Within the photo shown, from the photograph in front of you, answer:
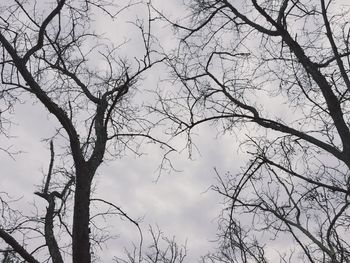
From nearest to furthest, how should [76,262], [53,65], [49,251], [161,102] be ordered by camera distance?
[76,262] < [161,102] < [53,65] < [49,251]

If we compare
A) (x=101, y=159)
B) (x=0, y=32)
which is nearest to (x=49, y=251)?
(x=101, y=159)

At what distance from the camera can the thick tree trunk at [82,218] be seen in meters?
4.31

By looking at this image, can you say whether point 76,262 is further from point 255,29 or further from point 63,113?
point 255,29

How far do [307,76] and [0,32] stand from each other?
3.86 m

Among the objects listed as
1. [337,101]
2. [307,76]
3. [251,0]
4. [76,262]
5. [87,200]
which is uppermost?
[251,0]

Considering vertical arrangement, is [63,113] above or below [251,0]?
below

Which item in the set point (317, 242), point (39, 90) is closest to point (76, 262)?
point (39, 90)

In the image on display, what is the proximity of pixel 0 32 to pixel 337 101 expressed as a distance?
4.02m

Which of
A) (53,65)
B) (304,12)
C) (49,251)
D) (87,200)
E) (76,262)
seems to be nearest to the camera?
(76,262)

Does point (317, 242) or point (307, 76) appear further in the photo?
point (317, 242)

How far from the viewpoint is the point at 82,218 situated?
459 cm

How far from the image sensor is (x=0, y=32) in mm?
5062

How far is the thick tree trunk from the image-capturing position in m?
4.31

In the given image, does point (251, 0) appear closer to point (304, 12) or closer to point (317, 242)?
point (304, 12)
